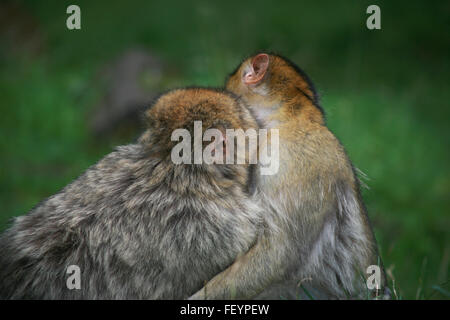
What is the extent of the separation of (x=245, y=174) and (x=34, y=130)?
6.91 m

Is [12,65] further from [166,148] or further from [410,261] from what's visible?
[166,148]

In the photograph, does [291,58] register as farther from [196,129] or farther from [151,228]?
[151,228]

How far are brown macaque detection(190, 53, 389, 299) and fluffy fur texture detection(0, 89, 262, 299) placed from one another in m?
0.12

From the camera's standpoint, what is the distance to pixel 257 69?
3.26 meters

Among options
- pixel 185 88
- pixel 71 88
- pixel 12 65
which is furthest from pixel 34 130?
pixel 185 88

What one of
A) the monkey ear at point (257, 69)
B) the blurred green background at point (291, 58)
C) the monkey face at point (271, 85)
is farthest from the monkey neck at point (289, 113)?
the blurred green background at point (291, 58)

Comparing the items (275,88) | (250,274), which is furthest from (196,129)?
(250,274)

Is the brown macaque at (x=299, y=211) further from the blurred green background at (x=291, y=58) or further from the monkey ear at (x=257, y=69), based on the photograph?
the blurred green background at (x=291, y=58)

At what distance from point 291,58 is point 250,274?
6554 mm

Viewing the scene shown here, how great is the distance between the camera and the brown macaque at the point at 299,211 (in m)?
2.74

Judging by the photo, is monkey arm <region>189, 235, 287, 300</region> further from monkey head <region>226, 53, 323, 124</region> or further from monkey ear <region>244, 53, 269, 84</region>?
monkey ear <region>244, 53, 269, 84</region>

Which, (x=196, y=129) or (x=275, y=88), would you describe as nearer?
(x=196, y=129)

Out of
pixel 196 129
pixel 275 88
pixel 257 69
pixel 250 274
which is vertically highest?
pixel 257 69

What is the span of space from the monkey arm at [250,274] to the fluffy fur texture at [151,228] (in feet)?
0.21
